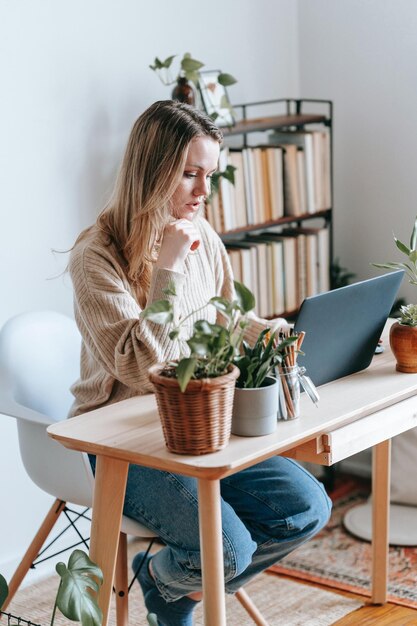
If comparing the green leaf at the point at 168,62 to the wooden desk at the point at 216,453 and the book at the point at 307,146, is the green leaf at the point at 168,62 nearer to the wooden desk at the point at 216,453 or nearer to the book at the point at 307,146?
the book at the point at 307,146

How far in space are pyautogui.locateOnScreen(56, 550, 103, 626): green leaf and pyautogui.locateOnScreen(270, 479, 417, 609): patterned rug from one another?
112cm

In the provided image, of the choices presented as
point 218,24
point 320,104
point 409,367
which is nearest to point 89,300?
point 409,367

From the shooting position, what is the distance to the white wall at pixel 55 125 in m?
2.47

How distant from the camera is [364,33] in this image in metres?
3.13

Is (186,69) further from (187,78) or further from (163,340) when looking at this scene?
(163,340)

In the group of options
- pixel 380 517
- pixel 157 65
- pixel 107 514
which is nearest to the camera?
pixel 107 514

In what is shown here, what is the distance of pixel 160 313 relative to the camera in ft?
4.73

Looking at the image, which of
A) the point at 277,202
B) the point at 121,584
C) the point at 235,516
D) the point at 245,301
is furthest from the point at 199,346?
the point at 277,202

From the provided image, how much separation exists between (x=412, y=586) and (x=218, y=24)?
180cm

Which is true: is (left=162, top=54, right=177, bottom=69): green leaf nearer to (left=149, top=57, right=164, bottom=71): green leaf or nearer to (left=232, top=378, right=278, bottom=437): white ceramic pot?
(left=149, top=57, right=164, bottom=71): green leaf

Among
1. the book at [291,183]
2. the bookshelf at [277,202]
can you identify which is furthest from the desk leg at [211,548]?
the book at [291,183]

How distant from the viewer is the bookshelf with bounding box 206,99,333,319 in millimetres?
2877

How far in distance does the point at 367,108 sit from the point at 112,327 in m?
1.68

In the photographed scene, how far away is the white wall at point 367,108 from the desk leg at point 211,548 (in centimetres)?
180
